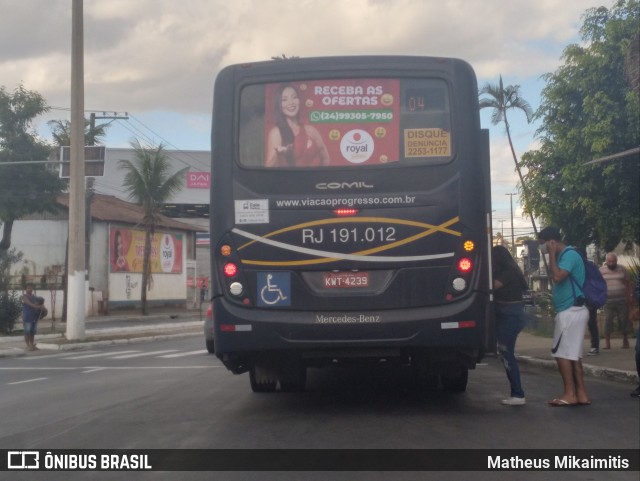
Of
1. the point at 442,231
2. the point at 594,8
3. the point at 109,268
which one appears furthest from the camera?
the point at 109,268

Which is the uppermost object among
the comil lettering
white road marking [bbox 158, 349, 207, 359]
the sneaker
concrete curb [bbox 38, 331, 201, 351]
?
the comil lettering

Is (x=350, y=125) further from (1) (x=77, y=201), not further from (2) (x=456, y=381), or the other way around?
(1) (x=77, y=201)

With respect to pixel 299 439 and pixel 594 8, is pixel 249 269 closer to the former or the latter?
pixel 299 439

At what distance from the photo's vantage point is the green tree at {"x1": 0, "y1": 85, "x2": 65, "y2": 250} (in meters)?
34.8

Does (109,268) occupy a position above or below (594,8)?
below

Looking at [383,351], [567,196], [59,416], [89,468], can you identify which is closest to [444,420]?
[383,351]

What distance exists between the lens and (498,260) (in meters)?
9.10

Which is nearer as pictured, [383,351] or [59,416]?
[383,351]

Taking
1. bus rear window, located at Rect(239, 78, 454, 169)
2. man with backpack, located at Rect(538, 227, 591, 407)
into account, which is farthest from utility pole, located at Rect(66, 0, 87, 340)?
man with backpack, located at Rect(538, 227, 591, 407)

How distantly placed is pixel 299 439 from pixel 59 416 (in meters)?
3.35

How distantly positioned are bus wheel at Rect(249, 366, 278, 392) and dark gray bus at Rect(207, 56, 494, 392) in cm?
107

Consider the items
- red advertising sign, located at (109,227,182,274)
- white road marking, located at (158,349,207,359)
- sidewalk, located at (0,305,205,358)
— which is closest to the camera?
white road marking, located at (158,349,207,359)

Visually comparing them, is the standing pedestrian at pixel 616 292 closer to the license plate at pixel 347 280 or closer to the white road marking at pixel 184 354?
the license plate at pixel 347 280

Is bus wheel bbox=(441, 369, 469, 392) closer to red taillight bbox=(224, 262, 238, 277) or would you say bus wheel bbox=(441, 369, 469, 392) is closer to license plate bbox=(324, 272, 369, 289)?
license plate bbox=(324, 272, 369, 289)
